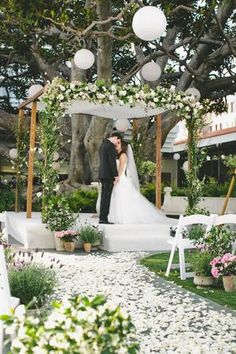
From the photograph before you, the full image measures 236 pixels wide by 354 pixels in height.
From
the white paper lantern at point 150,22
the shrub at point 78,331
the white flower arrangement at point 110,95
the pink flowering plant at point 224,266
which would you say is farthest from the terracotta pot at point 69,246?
the shrub at point 78,331

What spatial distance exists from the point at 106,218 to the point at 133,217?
0.58m

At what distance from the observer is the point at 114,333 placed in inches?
90.3

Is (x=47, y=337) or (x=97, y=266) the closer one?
(x=47, y=337)

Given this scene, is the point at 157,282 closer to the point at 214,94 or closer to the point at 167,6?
the point at 167,6

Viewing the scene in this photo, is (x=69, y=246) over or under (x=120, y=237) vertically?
under

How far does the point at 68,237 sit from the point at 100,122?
648cm

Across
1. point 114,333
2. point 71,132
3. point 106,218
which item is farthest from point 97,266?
point 71,132

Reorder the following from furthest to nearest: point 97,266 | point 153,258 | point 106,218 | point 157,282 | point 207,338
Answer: point 106,218, point 153,258, point 97,266, point 157,282, point 207,338

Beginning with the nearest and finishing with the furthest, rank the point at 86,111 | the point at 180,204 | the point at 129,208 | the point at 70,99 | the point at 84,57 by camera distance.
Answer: the point at 70,99 → the point at 84,57 → the point at 129,208 → the point at 86,111 → the point at 180,204

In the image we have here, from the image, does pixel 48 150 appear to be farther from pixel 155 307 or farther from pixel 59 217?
pixel 155 307

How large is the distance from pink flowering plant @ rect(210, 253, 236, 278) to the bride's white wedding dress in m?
5.05

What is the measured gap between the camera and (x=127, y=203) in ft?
40.6

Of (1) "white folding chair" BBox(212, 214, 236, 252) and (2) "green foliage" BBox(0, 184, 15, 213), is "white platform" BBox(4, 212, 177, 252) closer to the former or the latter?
(1) "white folding chair" BBox(212, 214, 236, 252)

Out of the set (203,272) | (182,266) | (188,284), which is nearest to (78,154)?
(182,266)
